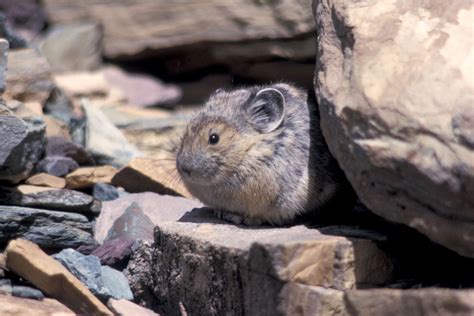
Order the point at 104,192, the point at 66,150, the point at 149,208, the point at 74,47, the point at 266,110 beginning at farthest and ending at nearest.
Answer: the point at 74,47, the point at 66,150, the point at 104,192, the point at 149,208, the point at 266,110

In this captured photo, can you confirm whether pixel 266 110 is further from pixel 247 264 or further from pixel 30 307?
pixel 30 307

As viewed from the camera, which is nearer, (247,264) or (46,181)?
(247,264)

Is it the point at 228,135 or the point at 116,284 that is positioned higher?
the point at 228,135

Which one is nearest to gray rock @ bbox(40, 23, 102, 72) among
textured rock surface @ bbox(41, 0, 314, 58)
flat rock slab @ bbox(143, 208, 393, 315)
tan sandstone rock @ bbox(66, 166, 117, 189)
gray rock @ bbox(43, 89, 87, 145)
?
textured rock surface @ bbox(41, 0, 314, 58)

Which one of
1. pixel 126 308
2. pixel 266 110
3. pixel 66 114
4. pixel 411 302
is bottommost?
pixel 126 308

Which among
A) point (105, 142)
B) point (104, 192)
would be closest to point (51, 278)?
point (104, 192)

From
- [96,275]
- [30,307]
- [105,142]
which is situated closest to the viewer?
[30,307]
